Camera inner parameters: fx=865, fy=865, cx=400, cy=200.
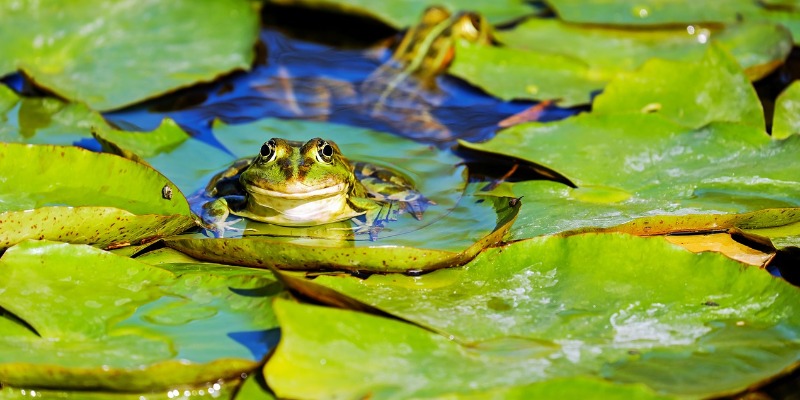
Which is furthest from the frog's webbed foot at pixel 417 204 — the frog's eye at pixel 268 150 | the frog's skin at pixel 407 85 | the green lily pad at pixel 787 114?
the green lily pad at pixel 787 114

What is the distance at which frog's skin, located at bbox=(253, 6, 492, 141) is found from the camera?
220 inches

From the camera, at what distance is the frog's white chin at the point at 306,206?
4.03 meters

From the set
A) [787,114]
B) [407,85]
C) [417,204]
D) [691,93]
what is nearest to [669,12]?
[691,93]

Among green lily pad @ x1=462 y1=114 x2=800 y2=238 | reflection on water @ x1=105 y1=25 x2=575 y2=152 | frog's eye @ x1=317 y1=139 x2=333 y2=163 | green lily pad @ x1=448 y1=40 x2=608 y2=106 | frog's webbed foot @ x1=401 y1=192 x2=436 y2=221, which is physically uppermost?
frog's eye @ x1=317 y1=139 x2=333 y2=163

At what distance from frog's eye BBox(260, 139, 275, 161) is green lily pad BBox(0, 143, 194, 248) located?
45 centimetres

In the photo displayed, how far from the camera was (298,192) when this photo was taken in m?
3.99

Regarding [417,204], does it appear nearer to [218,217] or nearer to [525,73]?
[218,217]

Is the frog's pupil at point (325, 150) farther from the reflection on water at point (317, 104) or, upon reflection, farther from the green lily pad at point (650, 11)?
the green lily pad at point (650, 11)

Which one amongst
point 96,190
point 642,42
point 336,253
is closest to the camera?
point 336,253

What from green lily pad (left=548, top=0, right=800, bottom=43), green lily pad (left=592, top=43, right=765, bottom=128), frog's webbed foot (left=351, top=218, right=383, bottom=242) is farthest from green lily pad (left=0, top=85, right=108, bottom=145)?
green lily pad (left=548, top=0, right=800, bottom=43)

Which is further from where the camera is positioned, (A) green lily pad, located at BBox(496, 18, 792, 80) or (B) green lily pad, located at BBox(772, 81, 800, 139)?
(A) green lily pad, located at BBox(496, 18, 792, 80)

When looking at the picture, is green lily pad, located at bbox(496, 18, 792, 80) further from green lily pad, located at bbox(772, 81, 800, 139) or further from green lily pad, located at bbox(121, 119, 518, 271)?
green lily pad, located at bbox(121, 119, 518, 271)

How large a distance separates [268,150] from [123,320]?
123 centimetres

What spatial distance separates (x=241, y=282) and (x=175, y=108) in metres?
2.63
